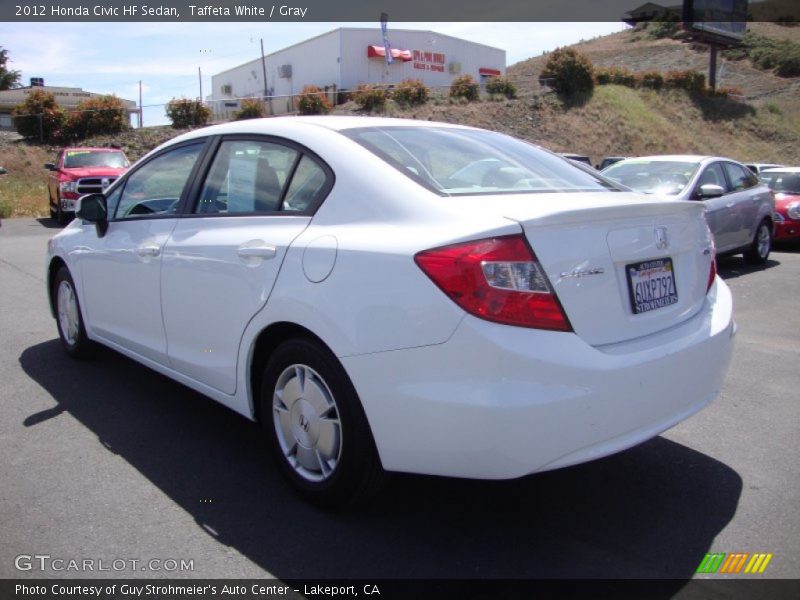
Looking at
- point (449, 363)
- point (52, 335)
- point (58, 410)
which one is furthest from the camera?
point (52, 335)

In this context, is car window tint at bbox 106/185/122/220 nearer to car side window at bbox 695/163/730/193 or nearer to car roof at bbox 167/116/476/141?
car roof at bbox 167/116/476/141

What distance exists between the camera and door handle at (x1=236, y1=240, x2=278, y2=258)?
3.17 meters

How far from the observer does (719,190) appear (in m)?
8.38

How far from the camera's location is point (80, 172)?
16906mm

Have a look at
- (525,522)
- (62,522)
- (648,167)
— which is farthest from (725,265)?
(62,522)

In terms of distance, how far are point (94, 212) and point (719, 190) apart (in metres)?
6.97

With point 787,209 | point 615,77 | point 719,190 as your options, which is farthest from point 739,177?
point 615,77

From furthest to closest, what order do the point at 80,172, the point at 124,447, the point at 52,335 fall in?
1. the point at 80,172
2. the point at 52,335
3. the point at 124,447

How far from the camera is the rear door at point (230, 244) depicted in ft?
10.6

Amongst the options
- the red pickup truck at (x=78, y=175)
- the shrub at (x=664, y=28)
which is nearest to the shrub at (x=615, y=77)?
the shrub at (x=664, y=28)

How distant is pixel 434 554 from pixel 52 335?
468cm

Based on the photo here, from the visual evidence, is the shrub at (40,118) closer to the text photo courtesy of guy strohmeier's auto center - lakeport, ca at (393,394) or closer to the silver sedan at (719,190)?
the silver sedan at (719,190)

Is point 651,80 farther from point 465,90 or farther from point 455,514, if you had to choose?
point 455,514

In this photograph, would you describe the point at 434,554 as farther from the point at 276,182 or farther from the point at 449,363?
the point at 276,182
